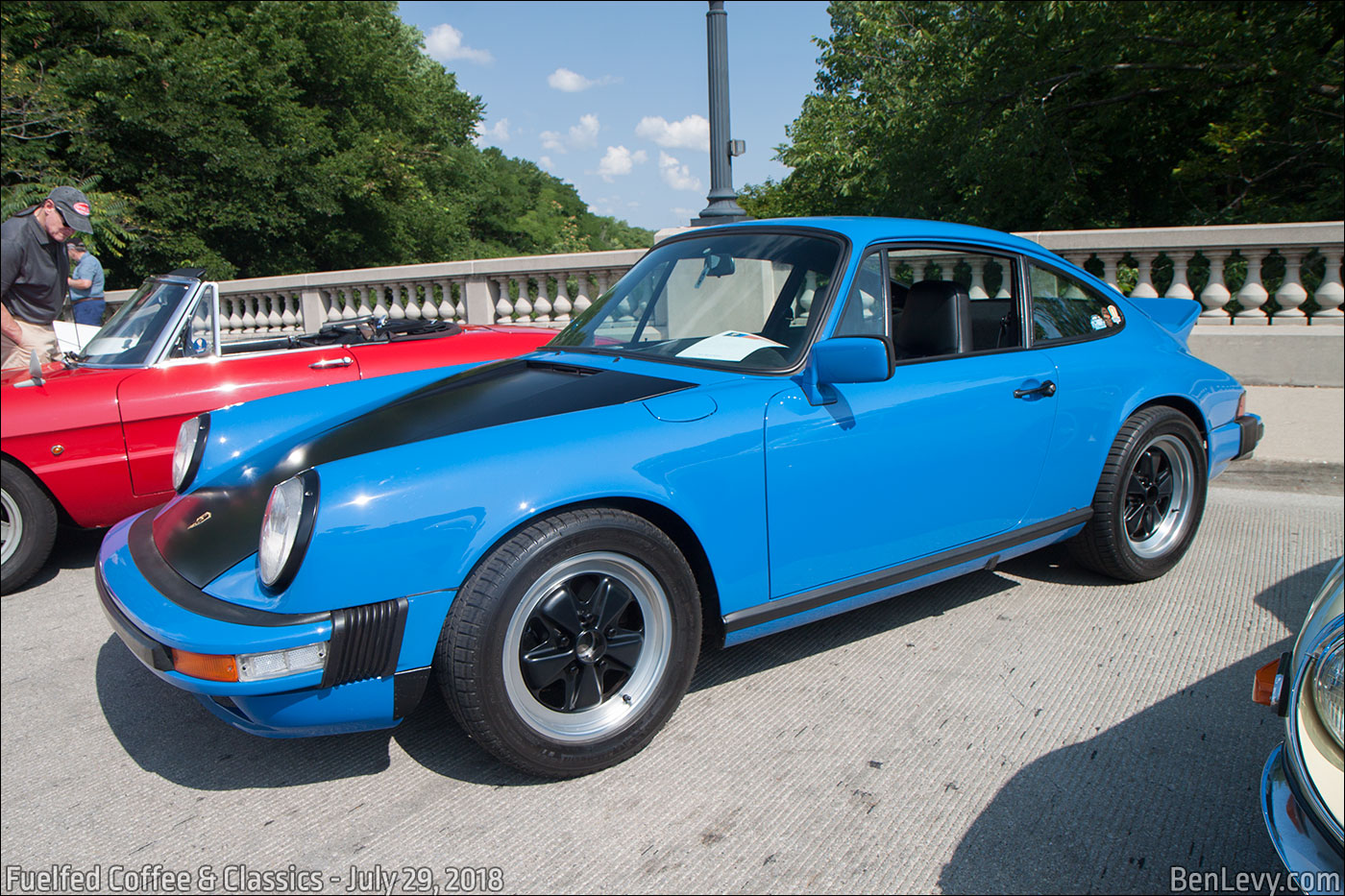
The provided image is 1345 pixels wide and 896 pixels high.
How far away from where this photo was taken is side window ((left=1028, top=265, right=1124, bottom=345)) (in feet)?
11.3

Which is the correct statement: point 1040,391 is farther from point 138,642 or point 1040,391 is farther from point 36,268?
point 36,268

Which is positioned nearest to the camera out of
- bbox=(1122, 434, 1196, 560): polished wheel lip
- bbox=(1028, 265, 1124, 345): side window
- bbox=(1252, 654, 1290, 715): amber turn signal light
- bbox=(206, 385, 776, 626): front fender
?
bbox=(1252, 654, 1290, 715): amber turn signal light

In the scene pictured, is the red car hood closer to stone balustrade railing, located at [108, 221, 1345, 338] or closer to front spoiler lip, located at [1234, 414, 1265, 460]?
stone balustrade railing, located at [108, 221, 1345, 338]

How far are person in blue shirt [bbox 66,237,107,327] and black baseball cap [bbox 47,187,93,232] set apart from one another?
1.17 m

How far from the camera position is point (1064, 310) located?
3.56 metres

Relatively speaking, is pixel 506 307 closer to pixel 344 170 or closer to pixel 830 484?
pixel 830 484

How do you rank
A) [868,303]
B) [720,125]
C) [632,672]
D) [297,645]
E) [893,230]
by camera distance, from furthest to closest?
1. [720,125]
2. [893,230]
3. [868,303]
4. [632,672]
5. [297,645]

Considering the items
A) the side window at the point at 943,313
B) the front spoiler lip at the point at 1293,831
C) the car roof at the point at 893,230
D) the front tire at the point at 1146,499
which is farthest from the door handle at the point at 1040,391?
the front spoiler lip at the point at 1293,831

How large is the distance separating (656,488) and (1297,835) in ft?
4.98

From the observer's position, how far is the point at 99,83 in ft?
68.2

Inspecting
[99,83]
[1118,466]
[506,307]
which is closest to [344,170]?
[99,83]

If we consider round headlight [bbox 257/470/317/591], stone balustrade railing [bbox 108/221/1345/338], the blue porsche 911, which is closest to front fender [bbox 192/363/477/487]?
the blue porsche 911

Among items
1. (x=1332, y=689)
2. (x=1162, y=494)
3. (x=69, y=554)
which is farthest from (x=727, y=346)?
(x=69, y=554)

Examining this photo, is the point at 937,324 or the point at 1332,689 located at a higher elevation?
the point at 937,324
